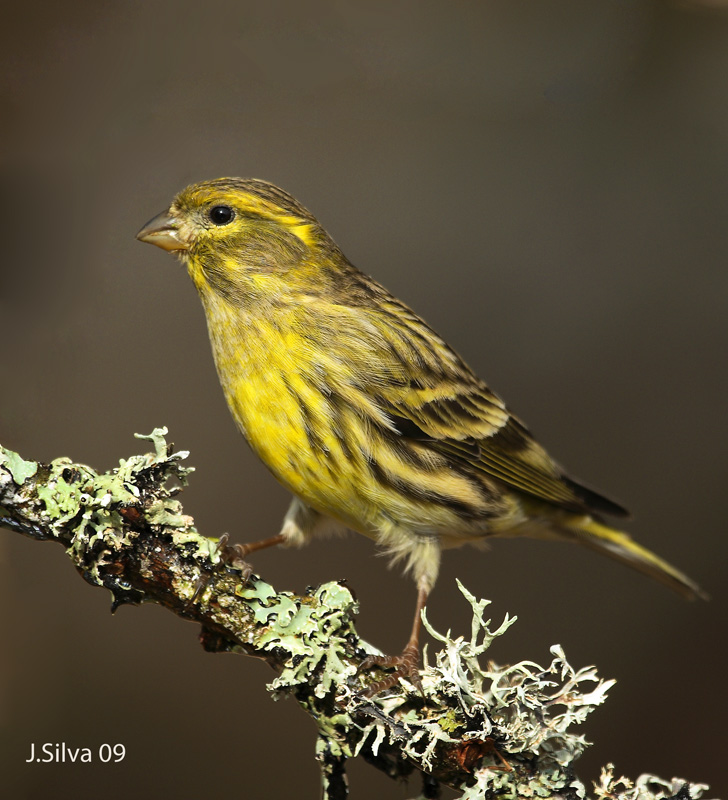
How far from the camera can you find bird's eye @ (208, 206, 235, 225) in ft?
9.63

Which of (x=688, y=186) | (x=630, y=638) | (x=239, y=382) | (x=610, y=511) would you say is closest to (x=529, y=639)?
(x=630, y=638)

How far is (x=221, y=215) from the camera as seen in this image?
294 cm

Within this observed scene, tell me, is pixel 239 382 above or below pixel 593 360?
below

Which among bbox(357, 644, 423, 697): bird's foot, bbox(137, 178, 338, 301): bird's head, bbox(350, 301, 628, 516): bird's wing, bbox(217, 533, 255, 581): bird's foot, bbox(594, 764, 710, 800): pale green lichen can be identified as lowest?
bbox(594, 764, 710, 800): pale green lichen

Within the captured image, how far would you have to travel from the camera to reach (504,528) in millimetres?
3234

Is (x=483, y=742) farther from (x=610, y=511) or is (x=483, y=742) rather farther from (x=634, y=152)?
(x=634, y=152)

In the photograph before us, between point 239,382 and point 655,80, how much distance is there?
3909 millimetres

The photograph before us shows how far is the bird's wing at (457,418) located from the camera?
2.92 meters

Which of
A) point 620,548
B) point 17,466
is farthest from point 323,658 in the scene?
point 620,548

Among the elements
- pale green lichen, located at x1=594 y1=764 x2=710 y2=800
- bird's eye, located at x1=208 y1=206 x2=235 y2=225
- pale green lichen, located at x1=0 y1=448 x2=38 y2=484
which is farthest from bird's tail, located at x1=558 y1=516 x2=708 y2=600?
pale green lichen, located at x1=0 y1=448 x2=38 y2=484

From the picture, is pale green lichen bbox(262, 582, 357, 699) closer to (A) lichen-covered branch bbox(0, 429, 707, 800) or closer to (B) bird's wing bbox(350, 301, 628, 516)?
(A) lichen-covered branch bbox(0, 429, 707, 800)

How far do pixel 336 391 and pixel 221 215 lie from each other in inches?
30.5

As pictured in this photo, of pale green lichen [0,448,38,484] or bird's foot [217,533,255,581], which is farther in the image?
bird's foot [217,533,255,581]

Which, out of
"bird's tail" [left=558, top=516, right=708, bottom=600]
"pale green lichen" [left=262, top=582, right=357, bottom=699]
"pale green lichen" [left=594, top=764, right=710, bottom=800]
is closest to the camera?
"pale green lichen" [left=594, top=764, right=710, bottom=800]
